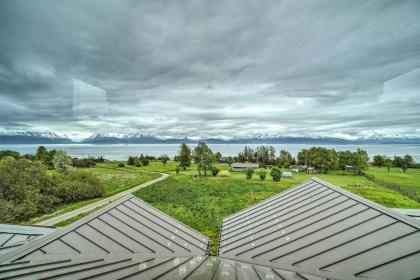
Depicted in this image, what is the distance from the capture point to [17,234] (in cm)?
1019

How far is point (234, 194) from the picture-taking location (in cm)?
3384

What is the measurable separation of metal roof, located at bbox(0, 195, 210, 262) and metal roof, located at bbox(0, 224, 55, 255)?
2.68 meters

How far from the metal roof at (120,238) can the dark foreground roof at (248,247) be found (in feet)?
0.10

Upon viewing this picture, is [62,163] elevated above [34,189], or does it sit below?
above

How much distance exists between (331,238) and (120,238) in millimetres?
7261

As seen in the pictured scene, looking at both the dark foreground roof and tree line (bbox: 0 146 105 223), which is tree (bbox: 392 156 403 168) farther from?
tree line (bbox: 0 146 105 223)

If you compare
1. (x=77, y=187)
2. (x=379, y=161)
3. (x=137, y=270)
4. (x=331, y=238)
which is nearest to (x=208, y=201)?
(x=77, y=187)

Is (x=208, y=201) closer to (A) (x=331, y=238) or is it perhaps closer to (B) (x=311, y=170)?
(A) (x=331, y=238)

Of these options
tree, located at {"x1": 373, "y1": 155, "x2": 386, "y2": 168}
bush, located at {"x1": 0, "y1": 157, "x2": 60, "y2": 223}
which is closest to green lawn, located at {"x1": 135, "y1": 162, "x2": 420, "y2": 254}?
bush, located at {"x1": 0, "y1": 157, "x2": 60, "y2": 223}

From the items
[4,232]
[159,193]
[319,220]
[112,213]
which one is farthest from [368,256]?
[159,193]

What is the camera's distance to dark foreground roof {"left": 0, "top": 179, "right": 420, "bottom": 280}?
17.8 feet

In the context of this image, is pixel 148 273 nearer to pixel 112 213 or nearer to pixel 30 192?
pixel 112 213

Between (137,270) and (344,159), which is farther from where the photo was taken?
(344,159)

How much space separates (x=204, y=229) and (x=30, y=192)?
21.4 meters
